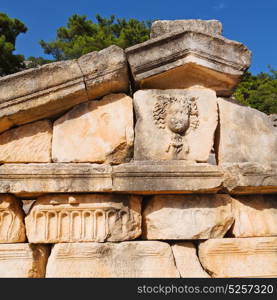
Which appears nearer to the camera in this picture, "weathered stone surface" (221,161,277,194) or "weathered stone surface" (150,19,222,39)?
"weathered stone surface" (221,161,277,194)

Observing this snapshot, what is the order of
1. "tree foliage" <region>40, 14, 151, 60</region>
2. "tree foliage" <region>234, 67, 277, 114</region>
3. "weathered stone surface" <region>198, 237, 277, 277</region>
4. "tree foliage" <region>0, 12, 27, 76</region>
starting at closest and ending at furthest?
"weathered stone surface" <region>198, 237, 277, 277</region> → "tree foliage" <region>0, 12, 27, 76</region> → "tree foliage" <region>40, 14, 151, 60</region> → "tree foliage" <region>234, 67, 277, 114</region>

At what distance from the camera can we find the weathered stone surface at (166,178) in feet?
8.65

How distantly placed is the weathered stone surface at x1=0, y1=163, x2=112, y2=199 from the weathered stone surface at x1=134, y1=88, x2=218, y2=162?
0.43 metres

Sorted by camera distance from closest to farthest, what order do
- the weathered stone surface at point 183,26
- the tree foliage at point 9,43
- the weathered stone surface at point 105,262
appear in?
the weathered stone surface at point 105,262 < the weathered stone surface at point 183,26 < the tree foliage at point 9,43

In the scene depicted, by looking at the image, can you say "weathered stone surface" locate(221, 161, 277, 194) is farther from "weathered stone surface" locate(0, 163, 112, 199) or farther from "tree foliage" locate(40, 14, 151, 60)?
"tree foliage" locate(40, 14, 151, 60)

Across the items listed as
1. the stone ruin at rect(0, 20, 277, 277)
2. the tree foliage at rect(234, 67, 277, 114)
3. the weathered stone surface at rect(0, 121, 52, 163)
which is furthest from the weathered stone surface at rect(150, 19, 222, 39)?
the tree foliage at rect(234, 67, 277, 114)

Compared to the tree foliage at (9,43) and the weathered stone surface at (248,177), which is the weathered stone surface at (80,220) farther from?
the tree foliage at (9,43)

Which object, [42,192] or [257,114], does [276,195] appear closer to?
[257,114]

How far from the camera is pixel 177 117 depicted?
9.52ft

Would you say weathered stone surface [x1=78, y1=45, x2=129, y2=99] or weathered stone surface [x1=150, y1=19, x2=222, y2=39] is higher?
→ weathered stone surface [x1=150, y1=19, x2=222, y2=39]

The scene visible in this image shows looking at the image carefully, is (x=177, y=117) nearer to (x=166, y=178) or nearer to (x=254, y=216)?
(x=166, y=178)

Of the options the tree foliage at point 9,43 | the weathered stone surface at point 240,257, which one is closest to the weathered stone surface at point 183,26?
the weathered stone surface at point 240,257

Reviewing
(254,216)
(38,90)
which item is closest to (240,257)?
(254,216)

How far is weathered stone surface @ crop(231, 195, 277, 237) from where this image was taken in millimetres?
2871
